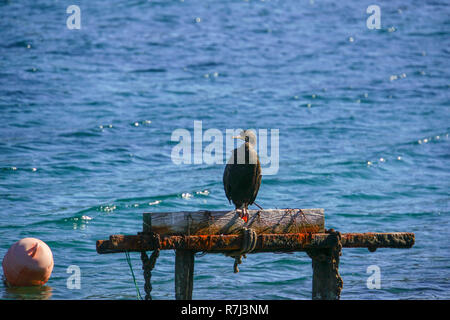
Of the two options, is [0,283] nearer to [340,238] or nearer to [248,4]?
[340,238]

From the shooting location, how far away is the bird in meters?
9.02

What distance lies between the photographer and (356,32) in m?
38.6

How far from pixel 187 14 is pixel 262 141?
15.4m

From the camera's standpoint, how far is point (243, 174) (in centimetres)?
921

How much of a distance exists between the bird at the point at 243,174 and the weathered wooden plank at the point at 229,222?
1.39 ft

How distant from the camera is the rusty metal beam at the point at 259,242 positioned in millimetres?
7742

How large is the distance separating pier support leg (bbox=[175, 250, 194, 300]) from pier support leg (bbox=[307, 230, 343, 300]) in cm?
155

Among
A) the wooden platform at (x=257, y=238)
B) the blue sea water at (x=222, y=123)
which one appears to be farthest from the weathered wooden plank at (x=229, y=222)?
the blue sea water at (x=222, y=123)

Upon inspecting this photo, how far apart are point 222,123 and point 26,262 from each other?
1532 cm

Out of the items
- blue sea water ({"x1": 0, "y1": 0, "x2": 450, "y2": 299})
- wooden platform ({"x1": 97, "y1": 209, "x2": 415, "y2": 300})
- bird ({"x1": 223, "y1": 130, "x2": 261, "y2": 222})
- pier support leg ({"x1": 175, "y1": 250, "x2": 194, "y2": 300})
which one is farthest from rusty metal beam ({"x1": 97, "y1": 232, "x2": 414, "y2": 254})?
blue sea water ({"x1": 0, "y1": 0, "x2": 450, "y2": 299})

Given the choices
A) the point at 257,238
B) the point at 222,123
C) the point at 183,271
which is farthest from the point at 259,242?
the point at 222,123

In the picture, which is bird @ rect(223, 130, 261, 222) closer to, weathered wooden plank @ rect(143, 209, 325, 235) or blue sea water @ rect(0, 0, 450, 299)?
weathered wooden plank @ rect(143, 209, 325, 235)

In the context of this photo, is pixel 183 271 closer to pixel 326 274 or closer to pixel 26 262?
pixel 326 274

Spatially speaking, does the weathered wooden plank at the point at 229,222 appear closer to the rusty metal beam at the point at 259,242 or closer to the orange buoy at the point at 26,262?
the rusty metal beam at the point at 259,242
